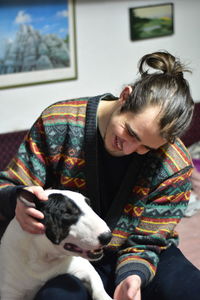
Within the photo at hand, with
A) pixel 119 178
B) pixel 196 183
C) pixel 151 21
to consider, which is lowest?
pixel 196 183

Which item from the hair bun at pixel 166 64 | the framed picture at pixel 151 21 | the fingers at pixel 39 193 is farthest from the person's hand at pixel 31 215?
the framed picture at pixel 151 21

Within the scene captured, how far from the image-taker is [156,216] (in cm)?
135

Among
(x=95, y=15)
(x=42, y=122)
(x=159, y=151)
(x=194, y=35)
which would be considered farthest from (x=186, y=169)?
(x=194, y=35)

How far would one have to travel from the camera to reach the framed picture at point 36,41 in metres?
2.13

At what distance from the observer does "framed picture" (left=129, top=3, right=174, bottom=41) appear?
2521 millimetres

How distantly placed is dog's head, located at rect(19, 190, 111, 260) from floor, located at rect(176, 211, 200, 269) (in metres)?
0.90

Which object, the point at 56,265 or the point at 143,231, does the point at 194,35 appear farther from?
the point at 56,265

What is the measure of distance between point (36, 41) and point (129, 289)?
1424 mm

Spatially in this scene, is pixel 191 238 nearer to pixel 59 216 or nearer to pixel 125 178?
pixel 125 178

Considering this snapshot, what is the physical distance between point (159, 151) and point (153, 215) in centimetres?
19

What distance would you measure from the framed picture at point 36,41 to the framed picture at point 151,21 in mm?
400

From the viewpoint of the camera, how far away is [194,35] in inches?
112

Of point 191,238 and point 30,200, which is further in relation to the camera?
point 191,238

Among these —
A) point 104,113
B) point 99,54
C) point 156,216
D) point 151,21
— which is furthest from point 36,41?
point 156,216
